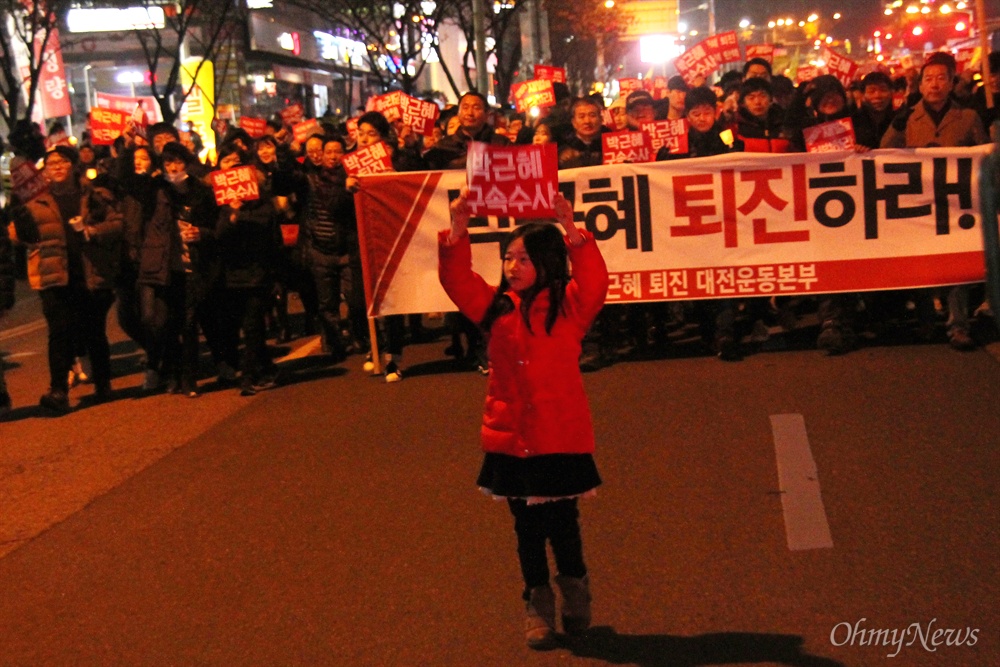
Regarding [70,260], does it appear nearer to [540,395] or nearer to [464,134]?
[464,134]

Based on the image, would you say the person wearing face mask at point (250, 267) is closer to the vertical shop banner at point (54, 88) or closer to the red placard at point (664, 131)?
the red placard at point (664, 131)

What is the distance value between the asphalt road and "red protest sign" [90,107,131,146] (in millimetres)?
7066

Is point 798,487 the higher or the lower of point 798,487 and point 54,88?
the lower

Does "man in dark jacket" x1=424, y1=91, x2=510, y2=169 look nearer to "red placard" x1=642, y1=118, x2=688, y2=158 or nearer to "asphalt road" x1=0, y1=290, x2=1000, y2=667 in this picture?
"red placard" x1=642, y1=118, x2=688, y2=158

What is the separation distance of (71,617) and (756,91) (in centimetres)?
685

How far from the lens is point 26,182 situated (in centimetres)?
938

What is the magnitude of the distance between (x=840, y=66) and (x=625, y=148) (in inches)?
280

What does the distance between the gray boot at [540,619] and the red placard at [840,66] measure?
12.8 metres

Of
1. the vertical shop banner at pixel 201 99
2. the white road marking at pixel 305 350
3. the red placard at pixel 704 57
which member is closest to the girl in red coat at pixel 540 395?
the white road marking at pixel 305 350

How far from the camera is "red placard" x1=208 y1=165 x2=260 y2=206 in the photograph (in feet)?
31.3

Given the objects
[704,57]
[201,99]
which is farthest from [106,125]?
[201,99]

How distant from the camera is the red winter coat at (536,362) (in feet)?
14.8

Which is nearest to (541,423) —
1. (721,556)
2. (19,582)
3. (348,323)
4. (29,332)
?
(721,556)

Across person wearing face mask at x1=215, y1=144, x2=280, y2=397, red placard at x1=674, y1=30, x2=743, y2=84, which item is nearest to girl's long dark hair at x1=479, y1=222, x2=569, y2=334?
person wearing face mask at x1=215, y1=144, x2=280, y2=397
